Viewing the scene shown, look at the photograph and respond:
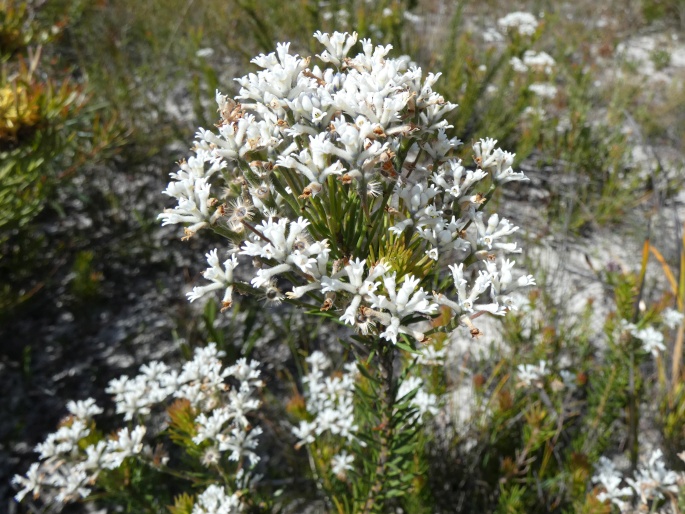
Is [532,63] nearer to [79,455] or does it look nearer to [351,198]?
[351,198]

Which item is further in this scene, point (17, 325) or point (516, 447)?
point (17, 325)

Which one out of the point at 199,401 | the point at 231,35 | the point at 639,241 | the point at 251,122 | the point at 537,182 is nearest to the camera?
the point at 251,122

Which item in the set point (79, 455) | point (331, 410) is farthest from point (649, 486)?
point (79, 455)

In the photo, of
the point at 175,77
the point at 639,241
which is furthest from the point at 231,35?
the point at 639,241

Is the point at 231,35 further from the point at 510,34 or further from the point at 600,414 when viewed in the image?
the point at 600,414

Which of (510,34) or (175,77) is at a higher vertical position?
(510,34)

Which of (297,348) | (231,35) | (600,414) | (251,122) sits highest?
(251,122)
